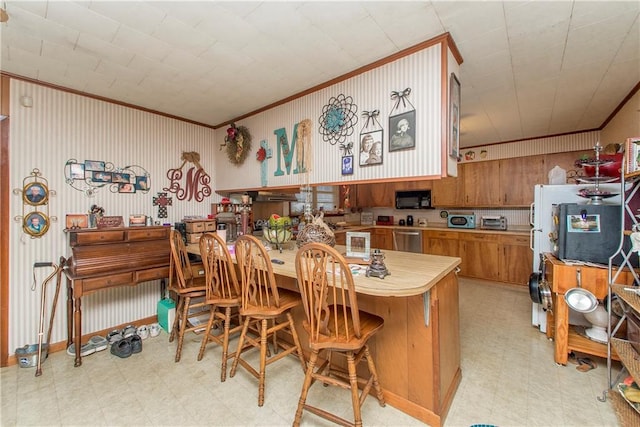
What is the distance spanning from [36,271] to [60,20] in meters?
2.12

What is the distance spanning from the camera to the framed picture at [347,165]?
95.1 inches

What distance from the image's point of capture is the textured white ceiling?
1604 millimetres

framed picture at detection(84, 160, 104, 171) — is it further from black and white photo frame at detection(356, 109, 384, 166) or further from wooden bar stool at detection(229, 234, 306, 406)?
black and white photo frame at detection(356, 109, 384, 166)

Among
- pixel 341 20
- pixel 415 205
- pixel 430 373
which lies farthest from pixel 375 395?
pixel 415 205

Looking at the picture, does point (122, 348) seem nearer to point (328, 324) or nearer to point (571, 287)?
point (328, 324)

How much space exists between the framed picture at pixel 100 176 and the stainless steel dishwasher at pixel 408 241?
15.2 ft

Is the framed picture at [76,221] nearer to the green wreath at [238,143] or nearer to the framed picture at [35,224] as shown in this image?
the framed picture at [35,224]

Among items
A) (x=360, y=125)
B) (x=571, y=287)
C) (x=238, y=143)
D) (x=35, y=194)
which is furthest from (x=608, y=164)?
(x=35, y=194)

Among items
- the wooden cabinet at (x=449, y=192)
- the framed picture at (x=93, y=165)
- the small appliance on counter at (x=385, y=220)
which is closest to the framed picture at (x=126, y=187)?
the framed picture at (x=93, y=165)

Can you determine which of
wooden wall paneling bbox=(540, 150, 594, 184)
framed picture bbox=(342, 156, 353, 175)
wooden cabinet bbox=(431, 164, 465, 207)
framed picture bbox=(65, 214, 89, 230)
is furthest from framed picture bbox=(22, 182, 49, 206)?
wooden wall paneling bbox=(540, 150, 594, 184)

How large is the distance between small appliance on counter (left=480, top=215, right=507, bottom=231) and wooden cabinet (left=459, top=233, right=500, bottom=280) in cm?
31

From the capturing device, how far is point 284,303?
1.95m

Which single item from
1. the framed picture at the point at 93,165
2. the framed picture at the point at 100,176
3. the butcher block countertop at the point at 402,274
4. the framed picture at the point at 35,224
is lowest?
the butcher block countertop at the point at 402,274

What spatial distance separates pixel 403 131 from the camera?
2.08 m
